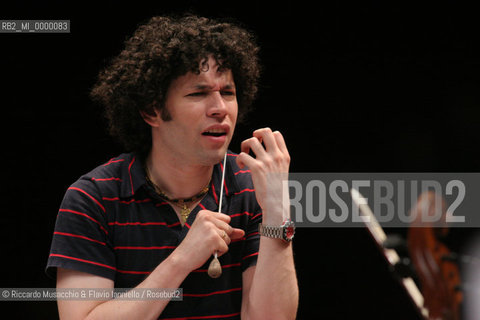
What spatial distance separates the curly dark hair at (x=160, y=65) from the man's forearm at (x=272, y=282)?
2.05 feet

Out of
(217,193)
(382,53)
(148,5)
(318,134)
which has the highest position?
(148,5)

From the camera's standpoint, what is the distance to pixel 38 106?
2498 millimetres

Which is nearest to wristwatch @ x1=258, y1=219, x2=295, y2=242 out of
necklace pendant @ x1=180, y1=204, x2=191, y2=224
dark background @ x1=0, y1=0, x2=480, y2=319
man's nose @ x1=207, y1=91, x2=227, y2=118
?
necklace pendant @ x1=180, y1=204, x2=191, y2=224

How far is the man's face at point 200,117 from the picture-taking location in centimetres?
181

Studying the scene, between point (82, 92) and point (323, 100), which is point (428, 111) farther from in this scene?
point (82, 92)

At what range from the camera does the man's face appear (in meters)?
1.81

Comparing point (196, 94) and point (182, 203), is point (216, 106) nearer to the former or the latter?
point (196, 94)

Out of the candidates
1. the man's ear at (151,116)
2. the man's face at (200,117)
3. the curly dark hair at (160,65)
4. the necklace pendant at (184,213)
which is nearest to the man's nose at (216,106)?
the man's face at (200,117)

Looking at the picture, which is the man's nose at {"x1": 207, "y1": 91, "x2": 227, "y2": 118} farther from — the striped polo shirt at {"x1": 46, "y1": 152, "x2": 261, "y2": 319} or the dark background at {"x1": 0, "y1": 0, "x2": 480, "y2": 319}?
the dark background at {"x1": 0, "y1": 0, "x2": 480, "y2": 319}

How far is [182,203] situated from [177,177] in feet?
0.32

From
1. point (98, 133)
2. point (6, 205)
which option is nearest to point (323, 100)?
point (98, 133)

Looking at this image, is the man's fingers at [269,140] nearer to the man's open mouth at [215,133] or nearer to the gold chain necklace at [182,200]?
the man's open mouth at [215,133]

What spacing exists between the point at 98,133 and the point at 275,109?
0.93 metres

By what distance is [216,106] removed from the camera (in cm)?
180
